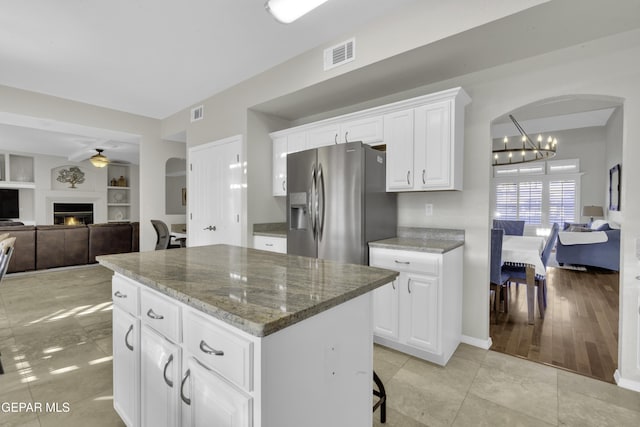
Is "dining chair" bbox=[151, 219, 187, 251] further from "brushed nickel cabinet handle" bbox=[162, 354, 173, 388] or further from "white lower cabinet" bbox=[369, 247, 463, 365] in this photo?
"brushed nickel cabinet handle" bbox=[162, 354, 173, 388]

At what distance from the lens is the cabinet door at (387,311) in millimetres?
2523

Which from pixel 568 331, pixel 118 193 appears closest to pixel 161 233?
pixel 568 331

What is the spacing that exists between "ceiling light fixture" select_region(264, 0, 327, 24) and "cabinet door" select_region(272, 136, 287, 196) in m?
1.96

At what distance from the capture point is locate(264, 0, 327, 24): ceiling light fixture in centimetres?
168

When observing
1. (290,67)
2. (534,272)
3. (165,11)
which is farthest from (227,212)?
(534,272)

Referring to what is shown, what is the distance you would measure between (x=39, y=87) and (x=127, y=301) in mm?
3933

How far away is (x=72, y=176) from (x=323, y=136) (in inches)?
355

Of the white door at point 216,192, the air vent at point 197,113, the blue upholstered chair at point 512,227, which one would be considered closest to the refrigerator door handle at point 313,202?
the white door at point 216,192

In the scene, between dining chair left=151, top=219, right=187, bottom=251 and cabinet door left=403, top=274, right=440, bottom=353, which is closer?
cabinet door left=403, top=274, right=440, bottom=353

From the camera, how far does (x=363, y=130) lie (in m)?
2.97

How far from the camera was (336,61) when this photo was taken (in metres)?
2.69

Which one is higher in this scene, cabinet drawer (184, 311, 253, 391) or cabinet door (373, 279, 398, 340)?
cabinet drawer (184, 311, 253, 391)

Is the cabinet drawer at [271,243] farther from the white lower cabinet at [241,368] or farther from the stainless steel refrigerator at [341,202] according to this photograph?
the white lower cabinet at [241,368]

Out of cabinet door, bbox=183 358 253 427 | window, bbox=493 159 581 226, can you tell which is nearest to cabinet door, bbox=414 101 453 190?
cabinet door, bbox=183 358 253 427
